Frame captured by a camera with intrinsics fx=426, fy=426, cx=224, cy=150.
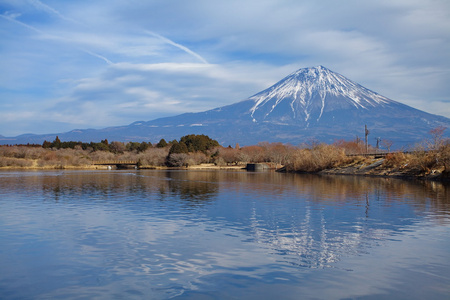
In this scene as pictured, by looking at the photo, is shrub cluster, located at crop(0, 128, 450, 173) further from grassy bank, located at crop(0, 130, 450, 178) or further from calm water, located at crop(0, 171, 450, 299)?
calm water, located at crop(0, 171, 450, 299)

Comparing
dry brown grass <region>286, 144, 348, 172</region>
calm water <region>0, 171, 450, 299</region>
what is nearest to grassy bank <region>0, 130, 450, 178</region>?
dry brown grass <region>286, 144, 348, 172</region>

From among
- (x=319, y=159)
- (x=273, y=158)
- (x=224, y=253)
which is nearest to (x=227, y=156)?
(x=273, y=158)

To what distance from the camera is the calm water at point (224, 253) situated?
9070mm

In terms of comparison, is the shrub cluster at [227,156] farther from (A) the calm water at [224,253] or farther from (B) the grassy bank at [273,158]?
(A) the calm water at [224,253]

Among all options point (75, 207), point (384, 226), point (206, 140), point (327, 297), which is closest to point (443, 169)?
point (384, 226)

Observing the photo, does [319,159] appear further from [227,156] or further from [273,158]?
[227,156]

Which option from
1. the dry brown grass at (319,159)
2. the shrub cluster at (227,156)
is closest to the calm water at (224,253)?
the shrub cluster at (227,156)

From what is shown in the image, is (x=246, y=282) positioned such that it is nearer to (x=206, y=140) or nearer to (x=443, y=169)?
(x=443, y=169)

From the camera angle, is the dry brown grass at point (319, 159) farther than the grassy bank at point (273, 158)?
Yes

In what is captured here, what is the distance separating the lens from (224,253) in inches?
475

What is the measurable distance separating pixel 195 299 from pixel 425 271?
5782mm

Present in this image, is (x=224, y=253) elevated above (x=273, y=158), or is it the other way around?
(x=273, y=158)

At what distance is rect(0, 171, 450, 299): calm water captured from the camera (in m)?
9.07

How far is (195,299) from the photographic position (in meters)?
8.45
